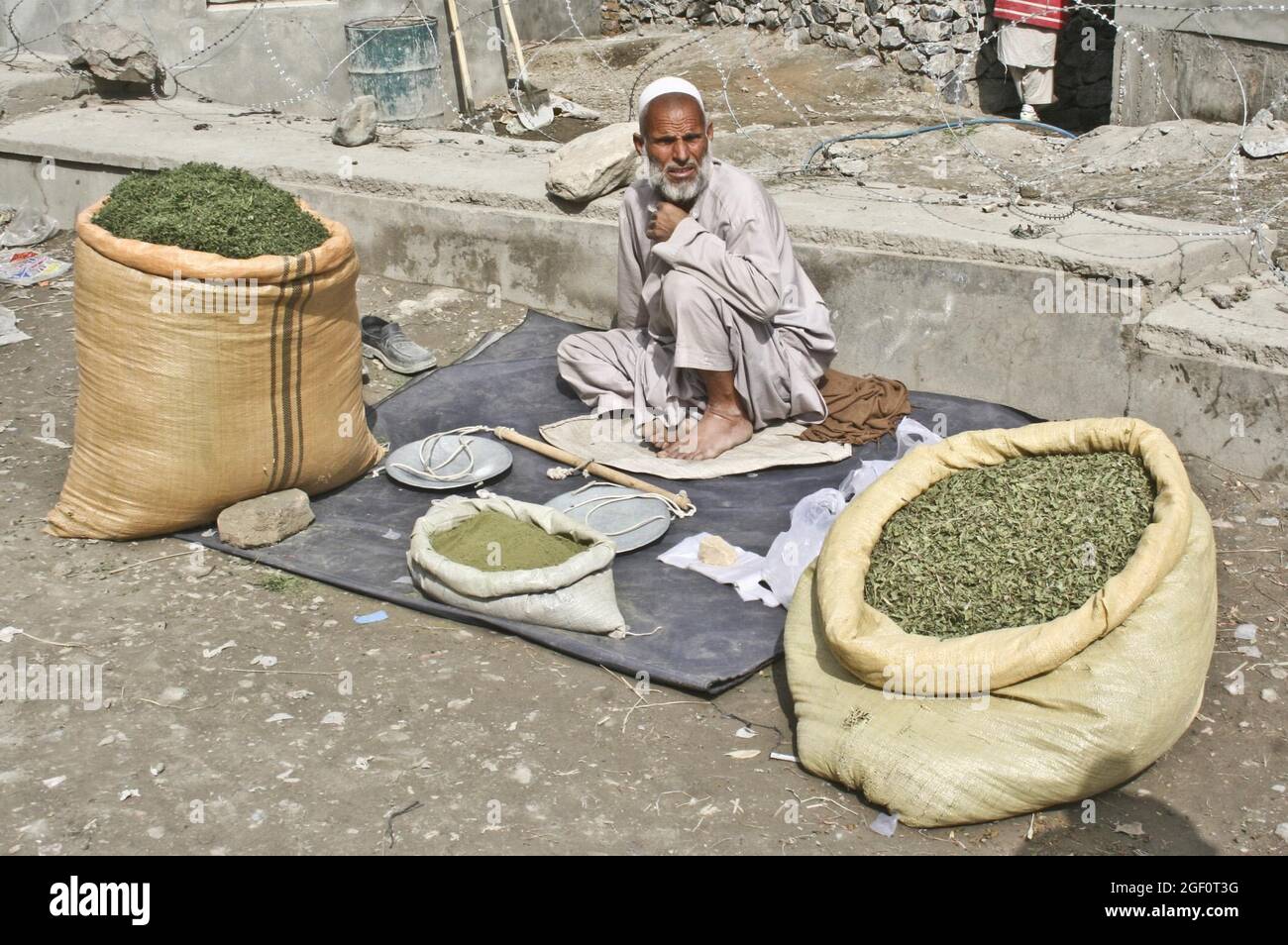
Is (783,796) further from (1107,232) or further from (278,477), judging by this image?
(1107,232)

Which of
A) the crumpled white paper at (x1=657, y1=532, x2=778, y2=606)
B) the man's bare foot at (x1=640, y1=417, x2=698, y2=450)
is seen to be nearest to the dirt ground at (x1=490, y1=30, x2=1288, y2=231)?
the man's bare foot at (x1=640, y1=417, x2=698, y2=450)

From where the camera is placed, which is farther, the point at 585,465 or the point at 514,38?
the point at 514,38

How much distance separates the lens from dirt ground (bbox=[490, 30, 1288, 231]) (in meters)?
6.09

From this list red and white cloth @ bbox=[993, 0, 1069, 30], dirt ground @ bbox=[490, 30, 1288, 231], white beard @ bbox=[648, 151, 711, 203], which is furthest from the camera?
red and white cloth @ bbox=[993, 0, 1069, 30]

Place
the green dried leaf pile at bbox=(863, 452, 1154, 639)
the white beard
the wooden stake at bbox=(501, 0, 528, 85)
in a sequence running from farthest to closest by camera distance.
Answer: the wooden stake at bbox=(501, 0, 528, 85) → the white beard → the green dried leaf pile at bbox=(863, 452, 1154, 639)

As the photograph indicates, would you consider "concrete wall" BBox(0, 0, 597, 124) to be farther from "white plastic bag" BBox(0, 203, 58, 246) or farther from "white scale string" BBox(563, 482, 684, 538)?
"white scale string" BBox(563, 482, 684, 538)

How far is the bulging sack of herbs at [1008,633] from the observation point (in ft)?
9.77

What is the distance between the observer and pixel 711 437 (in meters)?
4.78

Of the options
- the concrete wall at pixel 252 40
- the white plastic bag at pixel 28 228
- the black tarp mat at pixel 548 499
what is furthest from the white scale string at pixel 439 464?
the concrete wall at pixel 252 40

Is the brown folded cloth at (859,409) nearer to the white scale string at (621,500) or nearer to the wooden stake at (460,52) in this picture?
the white scale string at (621,500)

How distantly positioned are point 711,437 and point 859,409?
569 millimetres

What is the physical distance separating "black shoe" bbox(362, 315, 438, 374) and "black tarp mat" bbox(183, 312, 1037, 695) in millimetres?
116

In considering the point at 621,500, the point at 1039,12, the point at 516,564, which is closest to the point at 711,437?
the point at 621,500

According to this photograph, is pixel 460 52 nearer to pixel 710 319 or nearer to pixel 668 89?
pixel 668 89
